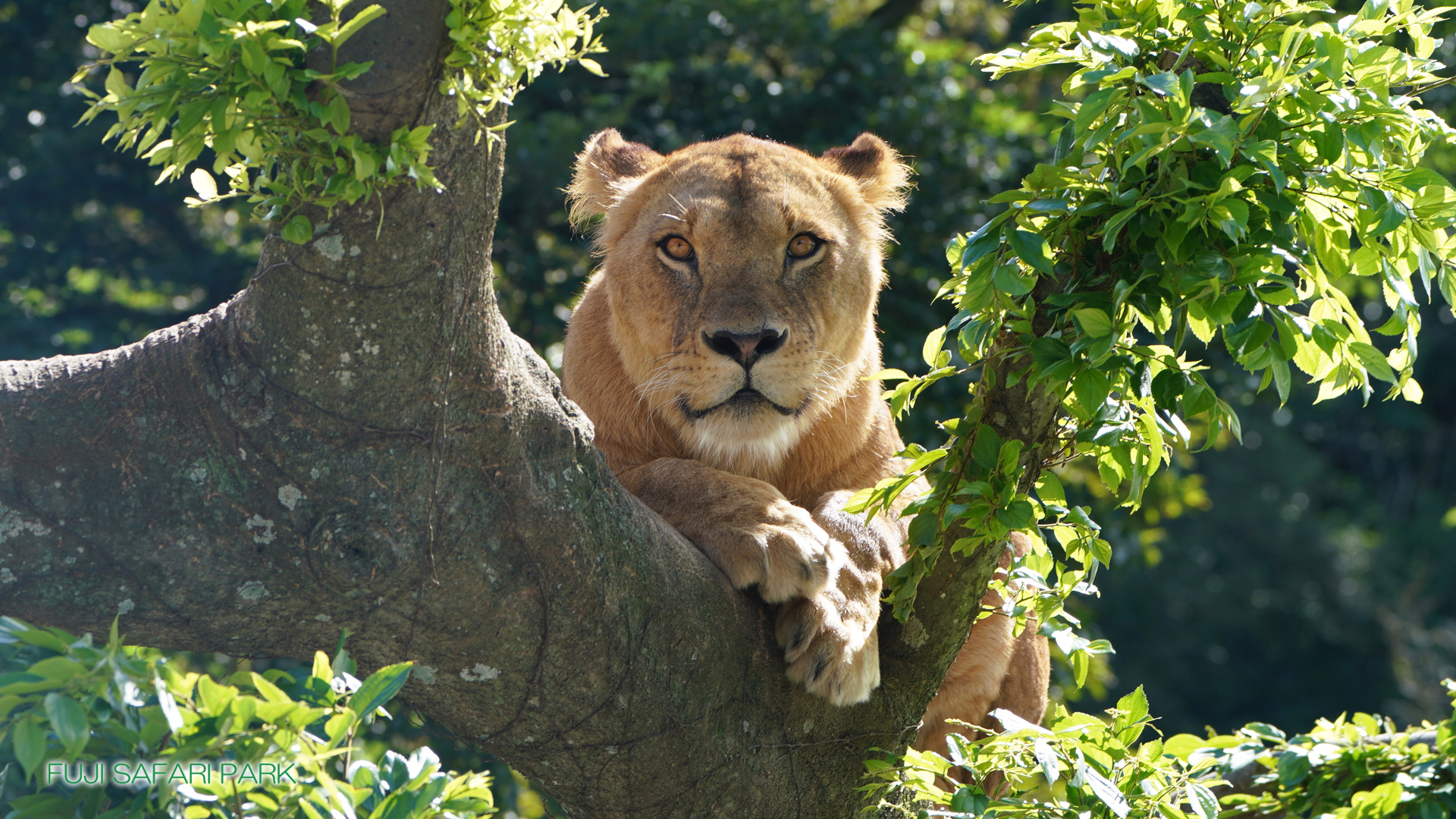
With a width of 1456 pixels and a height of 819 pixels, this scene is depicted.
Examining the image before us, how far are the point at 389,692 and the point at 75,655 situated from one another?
1.31 ft

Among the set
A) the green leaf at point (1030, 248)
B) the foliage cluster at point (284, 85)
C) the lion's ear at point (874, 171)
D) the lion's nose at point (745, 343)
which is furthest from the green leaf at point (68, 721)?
the lion's ear at point (874, 171)

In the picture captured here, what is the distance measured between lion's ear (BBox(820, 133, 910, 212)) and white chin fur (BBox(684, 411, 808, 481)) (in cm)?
95

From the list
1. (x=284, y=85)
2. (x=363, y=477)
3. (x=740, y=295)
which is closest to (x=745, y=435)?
(x=740, y=295)

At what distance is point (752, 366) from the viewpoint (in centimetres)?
304

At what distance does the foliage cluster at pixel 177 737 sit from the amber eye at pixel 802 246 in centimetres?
190

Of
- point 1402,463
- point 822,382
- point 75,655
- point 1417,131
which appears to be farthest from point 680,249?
point 1402,463

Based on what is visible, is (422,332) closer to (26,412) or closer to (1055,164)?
(26,412)

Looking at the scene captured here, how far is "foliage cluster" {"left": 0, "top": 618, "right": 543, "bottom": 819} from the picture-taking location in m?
1.44

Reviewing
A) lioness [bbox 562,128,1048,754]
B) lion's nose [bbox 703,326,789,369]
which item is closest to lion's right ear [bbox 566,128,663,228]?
lioness [bbox 562,128,1048,754]

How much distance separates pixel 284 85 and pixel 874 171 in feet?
8.23

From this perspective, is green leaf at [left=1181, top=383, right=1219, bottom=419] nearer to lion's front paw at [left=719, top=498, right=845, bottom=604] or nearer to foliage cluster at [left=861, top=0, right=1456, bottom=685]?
foliage cluster at [left=861, top=0, right=1456, bottom=685]

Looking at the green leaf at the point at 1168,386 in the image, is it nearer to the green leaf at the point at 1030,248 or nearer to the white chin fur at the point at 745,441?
the green leaf at the point at 1030,248

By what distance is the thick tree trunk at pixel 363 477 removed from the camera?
185 centimetres

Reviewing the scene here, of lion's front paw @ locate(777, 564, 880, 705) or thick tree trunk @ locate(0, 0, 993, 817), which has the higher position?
thick tree trunk @ locate(0, 0, 993, 817)
